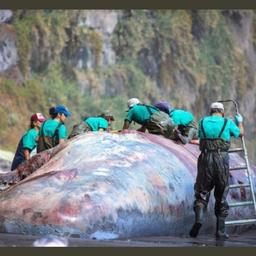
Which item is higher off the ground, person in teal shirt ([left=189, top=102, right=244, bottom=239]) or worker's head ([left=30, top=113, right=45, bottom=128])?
worker's head ([left=30, top=113, right=45, bottom=128])

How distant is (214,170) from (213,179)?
0.13m

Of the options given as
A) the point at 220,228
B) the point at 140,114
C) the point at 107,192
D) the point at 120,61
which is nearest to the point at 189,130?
the point at 140,114

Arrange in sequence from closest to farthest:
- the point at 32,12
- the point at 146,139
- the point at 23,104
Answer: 1. the point at 146,139
2. the point at 23,104
3. the point at 32,12

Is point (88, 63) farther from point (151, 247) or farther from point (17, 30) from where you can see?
point (151, 247)

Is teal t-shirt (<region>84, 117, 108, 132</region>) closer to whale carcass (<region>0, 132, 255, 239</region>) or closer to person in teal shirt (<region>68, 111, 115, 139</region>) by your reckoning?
person in teal shirt (<region>68, 111, 115, 139</region>)

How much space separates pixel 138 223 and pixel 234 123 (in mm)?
2272

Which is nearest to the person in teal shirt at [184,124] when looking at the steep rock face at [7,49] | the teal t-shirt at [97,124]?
the teal t-shirt at [97,124]

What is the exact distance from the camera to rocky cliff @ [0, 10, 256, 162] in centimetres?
4350

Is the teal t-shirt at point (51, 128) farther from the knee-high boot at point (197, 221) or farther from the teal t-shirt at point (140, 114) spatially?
the knee-high boot at point (197, 221)

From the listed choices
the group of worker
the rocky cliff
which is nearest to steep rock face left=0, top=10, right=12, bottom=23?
the rocky cliff

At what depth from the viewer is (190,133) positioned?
16953 millimetres

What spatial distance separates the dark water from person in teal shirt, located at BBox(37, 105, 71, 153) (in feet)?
10.9

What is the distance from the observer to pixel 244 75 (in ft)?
172

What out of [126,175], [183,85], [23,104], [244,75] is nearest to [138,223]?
[126,175]
